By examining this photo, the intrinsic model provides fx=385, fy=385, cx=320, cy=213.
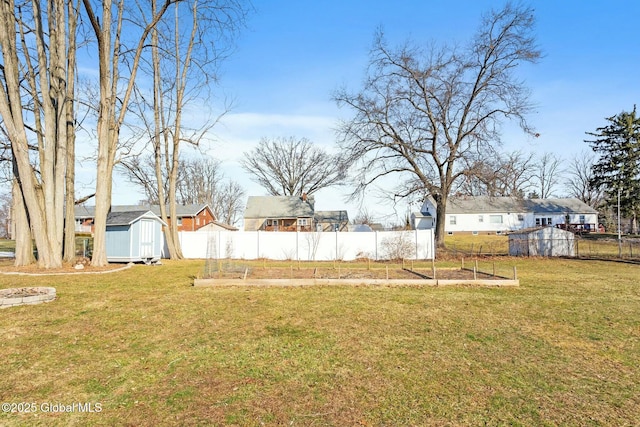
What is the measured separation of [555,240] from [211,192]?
1551 inches

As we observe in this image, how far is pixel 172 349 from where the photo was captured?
17.0 feet

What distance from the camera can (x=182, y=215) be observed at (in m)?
36.1

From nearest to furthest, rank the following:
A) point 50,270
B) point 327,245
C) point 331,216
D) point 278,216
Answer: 1. point 50,270
2. point 327,245
3. point 278,216
4. point 331,216

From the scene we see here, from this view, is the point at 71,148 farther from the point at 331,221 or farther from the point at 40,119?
the point at 331,221

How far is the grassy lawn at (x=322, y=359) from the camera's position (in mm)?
3512

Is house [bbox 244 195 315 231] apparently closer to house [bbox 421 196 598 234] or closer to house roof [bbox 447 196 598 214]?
house [bbox 421 196 598 234]

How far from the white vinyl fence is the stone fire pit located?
12.7 m

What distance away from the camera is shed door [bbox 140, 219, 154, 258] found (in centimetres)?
1755

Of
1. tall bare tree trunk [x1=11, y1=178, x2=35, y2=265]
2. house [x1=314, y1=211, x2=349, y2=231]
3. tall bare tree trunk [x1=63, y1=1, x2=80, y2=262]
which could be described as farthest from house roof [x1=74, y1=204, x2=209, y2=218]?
tall bare tree trunk [x1=11, y1=178, x2=35, y2=265]

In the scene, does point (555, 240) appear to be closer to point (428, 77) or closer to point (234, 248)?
point (428, 77)

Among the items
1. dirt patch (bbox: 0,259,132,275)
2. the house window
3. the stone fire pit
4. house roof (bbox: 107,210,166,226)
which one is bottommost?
the stone fire pit

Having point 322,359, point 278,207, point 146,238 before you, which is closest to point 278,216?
point 278,207

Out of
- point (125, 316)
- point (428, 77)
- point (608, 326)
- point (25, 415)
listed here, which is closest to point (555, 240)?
point (428, 77)

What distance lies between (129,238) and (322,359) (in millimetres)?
14808
